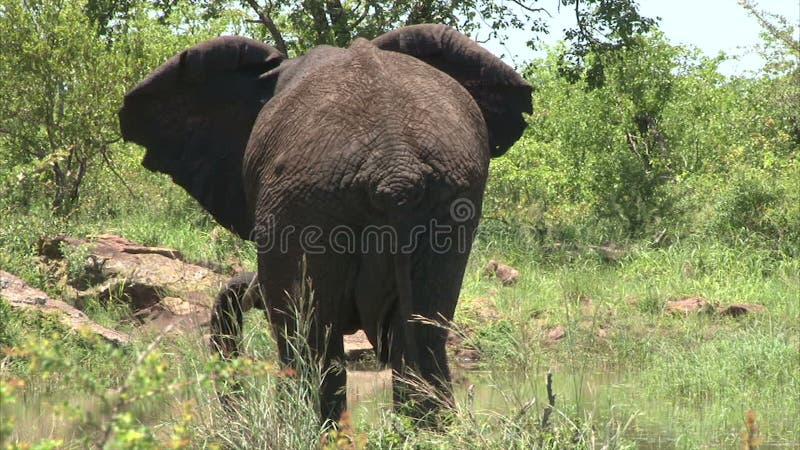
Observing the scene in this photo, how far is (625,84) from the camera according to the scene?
16641 mm

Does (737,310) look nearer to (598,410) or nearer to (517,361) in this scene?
(598,410)

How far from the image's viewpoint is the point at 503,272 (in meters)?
11.4

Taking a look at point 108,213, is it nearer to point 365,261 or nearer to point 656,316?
point 656,316

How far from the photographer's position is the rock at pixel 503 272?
37.0 feet

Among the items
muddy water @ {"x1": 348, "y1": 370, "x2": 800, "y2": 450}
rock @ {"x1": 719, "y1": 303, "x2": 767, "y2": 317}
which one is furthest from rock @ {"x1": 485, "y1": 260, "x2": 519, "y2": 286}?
muddy water @ {"x1": 348, "y1": 370, "x2": 800, "y2": 450}

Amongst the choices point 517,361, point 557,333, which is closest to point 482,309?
point 557,333

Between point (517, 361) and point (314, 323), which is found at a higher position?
point (314, 323)

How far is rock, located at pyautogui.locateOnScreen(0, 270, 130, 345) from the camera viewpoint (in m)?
8.34

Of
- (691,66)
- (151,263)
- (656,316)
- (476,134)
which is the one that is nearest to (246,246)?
(151,263)

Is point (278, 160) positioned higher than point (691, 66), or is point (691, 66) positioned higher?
point (691, 66)

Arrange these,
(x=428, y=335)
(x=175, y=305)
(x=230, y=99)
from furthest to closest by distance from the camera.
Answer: (x=175, y=305) < (x=230, y=99) < (x=428, y=335)

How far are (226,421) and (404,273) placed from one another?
33.1 inches

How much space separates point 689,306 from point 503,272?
1958 millimetres

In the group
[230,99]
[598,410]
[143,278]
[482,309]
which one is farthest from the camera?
[482,309]
